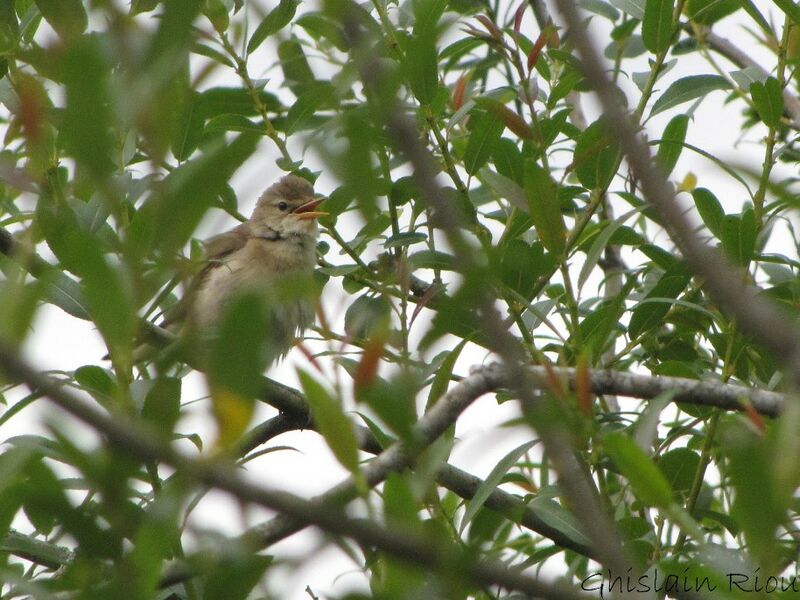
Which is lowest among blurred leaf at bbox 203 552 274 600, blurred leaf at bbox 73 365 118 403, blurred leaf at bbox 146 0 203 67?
blurred leaf at bbox 203 552 274 600

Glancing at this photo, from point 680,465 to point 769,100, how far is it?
4.23 feet

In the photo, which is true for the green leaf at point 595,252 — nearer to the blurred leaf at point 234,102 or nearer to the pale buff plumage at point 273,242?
the blurred leaf at point 234,102

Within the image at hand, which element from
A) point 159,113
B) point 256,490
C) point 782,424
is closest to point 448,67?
point 782,424

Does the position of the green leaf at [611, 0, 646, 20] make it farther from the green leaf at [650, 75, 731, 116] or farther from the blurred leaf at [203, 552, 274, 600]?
the blurred leaf at [203, 552, 274, 600]

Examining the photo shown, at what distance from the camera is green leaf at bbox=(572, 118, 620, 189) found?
10.8 ft

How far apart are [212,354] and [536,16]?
14.1 feet

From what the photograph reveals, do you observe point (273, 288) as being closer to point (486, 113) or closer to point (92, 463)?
point (92, 463)

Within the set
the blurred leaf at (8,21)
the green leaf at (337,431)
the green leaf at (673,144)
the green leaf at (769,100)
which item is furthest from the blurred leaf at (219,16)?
the green leaf at (337,431)

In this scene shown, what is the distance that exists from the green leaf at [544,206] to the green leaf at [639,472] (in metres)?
1.19

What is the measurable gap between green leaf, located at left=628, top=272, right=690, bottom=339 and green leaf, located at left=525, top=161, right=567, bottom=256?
0.84m

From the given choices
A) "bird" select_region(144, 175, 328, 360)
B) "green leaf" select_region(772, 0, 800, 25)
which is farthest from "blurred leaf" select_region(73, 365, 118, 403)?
"bird" select_region(144, 175, 328, 360)

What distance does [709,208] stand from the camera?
11.3 feet

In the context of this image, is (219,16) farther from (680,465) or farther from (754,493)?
(754,493)

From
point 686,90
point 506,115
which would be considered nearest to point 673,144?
point 686,90
